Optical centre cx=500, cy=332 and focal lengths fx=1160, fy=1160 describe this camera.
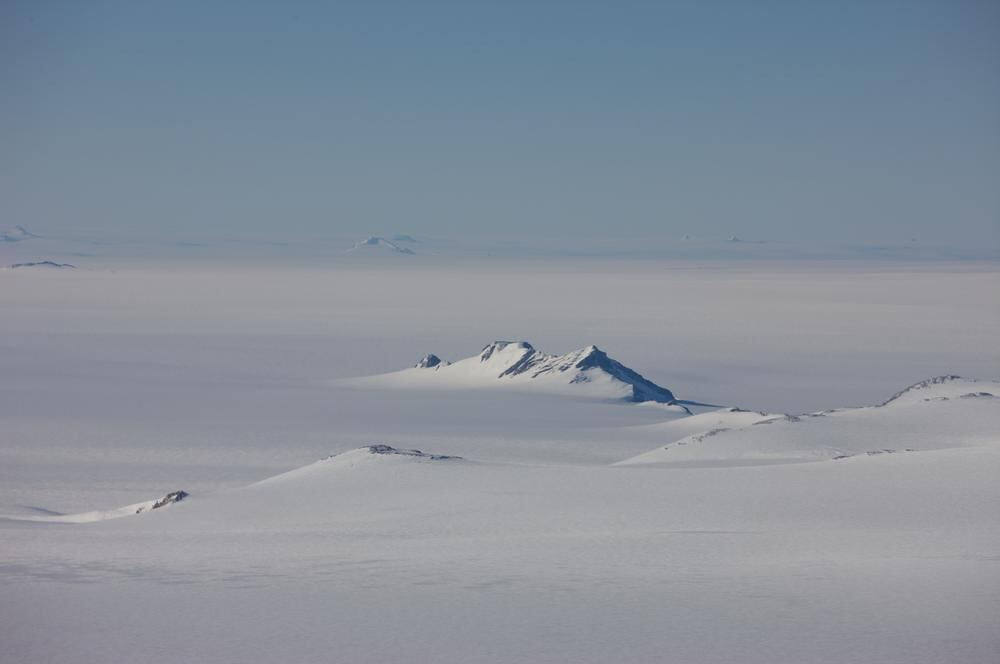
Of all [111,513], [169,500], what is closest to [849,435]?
[169,500]

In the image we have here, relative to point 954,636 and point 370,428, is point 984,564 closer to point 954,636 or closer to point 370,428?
point 954,636

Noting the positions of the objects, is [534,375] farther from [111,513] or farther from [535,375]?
[111,513]

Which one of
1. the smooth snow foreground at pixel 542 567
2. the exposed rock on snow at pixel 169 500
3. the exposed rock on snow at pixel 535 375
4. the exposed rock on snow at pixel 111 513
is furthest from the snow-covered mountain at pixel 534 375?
the smooth snow foreground at pixel 542 567

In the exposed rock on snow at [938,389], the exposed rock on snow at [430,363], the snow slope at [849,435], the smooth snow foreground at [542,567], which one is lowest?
the smooth snow foreground at [542,567]

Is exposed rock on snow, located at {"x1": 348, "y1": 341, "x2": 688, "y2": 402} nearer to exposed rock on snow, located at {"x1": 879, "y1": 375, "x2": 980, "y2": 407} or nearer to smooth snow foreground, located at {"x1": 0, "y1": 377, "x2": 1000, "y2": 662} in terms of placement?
exposed rock on snow, located at {"x1": 879, "y1": 375, "x2": 980, "y2": 407}

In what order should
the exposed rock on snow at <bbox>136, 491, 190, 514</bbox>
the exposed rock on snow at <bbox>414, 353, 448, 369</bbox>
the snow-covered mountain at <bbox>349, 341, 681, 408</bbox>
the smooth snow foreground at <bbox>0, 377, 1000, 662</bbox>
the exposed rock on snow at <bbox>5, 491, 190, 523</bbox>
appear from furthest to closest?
the exposed rock on snow at <bbox>414, 353, 448, 369</bbox>
the snow-covered mountain at <bbox>349, 341, 681, 408</bbox>
the exposed rock on snow at <bbox>5, 491, 190, 523</bbox>
the exposed rock on snow at <bbox>136, 491, 190, 514</bbox>
the smooth snow foreground at <bbox>0, 377, 1000, 662</bbox>

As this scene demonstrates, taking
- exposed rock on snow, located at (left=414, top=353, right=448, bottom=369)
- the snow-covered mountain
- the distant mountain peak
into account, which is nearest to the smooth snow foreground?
the distant mountain peak

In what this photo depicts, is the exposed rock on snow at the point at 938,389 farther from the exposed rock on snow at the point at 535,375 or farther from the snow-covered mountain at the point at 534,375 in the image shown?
the snow-covered mountain at the point at 534,375

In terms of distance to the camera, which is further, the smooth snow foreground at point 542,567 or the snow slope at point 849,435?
the snow slope at point 849,435

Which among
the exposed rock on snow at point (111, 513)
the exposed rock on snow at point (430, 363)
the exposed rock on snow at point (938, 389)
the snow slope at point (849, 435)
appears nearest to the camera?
the exposed rock on snow at point (111, 513)
